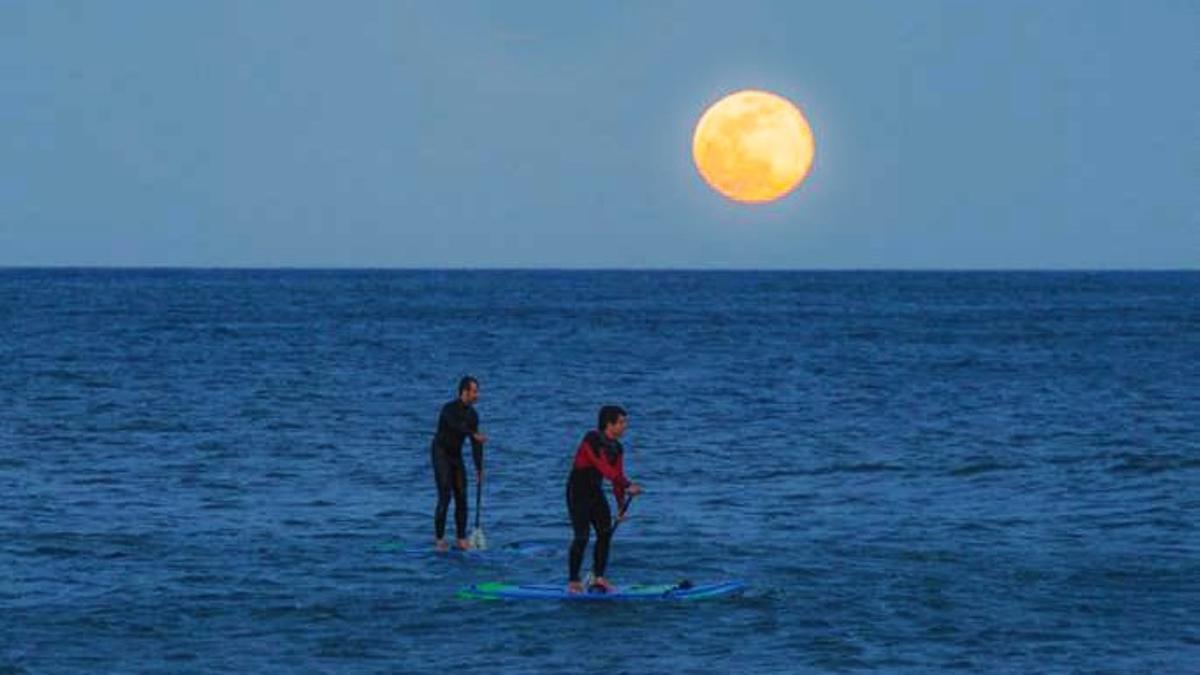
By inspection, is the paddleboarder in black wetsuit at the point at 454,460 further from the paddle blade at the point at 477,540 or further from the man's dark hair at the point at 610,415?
the man's dark hair at the point at 610,415

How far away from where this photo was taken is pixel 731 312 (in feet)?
495

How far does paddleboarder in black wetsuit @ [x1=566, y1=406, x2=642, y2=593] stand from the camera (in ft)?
64.5

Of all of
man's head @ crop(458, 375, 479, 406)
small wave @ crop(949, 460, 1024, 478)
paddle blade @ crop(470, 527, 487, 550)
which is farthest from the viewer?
small wave @ crop(949, 460, 1024, 478)

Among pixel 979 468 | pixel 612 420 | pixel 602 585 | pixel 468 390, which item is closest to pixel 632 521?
pixel 468 390

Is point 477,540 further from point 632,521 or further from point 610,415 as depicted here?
point 610,415

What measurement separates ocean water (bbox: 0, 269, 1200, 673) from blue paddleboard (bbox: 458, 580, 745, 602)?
244 millimetres

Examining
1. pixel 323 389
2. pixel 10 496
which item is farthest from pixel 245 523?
pixel 323 389

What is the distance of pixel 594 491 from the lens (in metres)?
19.9

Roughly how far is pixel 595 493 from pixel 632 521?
5989 mm

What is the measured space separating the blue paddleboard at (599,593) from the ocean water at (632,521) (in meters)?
0.24

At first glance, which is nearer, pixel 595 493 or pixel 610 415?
pixel 610 415

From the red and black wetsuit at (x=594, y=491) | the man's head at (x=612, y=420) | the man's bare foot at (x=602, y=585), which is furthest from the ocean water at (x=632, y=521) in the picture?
the man's head at (x=612, y=420)

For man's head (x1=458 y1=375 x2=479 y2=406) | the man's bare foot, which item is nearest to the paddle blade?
man's head (x1=458 y1=375 x2=479 y2=406)

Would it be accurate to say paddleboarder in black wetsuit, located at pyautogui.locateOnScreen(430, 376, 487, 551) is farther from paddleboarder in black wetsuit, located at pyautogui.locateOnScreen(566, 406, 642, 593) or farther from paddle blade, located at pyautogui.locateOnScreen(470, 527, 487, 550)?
paddleboarder in black wetsuit, located at pyautogui.locateOnScreen(566, 406, 642, 593)
